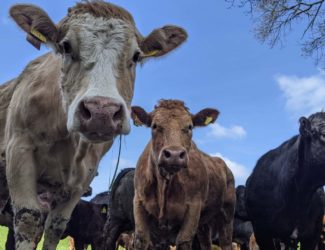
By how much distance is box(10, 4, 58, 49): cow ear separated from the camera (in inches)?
179

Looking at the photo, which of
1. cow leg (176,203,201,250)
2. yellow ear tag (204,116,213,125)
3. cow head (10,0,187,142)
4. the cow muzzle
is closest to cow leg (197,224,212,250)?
yellow ear tag (204,116,213,125)

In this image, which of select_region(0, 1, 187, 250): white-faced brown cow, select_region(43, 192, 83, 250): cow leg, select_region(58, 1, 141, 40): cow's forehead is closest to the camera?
select_region(0, 1, 187, 250): white-faced brown cow

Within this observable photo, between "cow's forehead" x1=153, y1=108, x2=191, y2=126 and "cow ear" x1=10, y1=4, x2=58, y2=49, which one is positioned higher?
"cow's forehead" x1=153, y1=108, x2=191, y2=126

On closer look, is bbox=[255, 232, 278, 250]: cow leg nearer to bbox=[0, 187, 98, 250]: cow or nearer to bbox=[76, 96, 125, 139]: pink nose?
bbox=[76, 96, 125, 139]: pink nose

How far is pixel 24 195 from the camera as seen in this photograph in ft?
15.0

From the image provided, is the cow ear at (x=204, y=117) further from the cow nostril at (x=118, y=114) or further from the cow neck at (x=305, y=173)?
the cow nostril at (x=118, y=114)

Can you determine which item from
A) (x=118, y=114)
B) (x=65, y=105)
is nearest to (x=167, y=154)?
(x=65, y=105)

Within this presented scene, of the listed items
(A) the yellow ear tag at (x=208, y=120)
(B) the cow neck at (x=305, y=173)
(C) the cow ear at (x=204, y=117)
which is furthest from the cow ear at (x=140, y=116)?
(B) the cow neck at (x=305, y=173)

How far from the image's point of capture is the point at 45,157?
4.87 metres

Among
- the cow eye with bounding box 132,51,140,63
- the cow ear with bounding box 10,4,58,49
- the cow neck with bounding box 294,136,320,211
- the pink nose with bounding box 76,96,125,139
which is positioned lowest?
the pink nose with bounding box 76,96,125,139

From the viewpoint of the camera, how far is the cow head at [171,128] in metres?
7.13

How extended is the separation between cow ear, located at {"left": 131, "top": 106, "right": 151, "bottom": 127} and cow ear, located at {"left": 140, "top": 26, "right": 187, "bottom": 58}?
322 cm

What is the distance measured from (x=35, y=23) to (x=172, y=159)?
3.03 metres

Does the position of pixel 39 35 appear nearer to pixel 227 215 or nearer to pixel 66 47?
pixel 66 47
